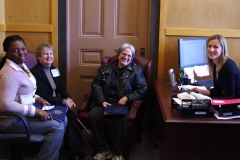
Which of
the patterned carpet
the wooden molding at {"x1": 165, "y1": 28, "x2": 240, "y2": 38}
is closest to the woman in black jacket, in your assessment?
the patterned carpet

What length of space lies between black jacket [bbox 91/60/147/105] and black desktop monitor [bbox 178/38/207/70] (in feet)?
1.48

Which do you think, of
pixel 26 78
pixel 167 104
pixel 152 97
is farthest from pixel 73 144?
pixel 152 97

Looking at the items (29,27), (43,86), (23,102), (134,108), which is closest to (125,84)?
(134,108)

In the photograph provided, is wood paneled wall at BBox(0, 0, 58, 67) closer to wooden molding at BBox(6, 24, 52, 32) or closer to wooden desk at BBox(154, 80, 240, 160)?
wooden molding at BBox(6, 24, 52, 32)

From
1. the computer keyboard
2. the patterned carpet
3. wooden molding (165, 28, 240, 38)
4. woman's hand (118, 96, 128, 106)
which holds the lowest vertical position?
the patterned carpet

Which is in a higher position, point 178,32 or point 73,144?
point 178,32

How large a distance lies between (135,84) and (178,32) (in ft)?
2.62

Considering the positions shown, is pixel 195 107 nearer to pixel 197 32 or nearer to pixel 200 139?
pixel 200 139

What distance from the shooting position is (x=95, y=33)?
3.70 metres

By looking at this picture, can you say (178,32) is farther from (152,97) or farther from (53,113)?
(53,113)

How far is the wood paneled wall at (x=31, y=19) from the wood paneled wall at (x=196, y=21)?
48.1 inches

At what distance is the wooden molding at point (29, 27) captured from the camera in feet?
11.7

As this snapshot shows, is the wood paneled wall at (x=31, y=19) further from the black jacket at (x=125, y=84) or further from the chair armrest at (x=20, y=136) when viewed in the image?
the chair armrest at (x=20, y=136)

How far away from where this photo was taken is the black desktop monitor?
10.6 feet
